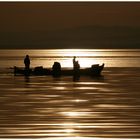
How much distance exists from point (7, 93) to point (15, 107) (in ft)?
12.3

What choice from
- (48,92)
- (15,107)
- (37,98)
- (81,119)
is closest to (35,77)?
(48,92)

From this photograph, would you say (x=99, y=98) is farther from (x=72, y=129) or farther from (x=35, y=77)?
(x=35, y=77)

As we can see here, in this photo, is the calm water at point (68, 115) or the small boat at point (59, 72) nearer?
the calm water at point (68, 115)

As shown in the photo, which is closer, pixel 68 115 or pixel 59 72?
pixel 68 115

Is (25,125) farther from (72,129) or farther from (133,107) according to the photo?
(133,107)

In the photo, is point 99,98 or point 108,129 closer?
point 108,129

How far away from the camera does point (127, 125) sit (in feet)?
26.5

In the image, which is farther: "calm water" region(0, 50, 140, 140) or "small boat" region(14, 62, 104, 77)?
"small boat" region(14, 62, 104, 77)

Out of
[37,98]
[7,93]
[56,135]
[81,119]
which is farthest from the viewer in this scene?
[7,93]

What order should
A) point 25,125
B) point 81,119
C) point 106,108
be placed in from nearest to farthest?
1. point 25,125
2. point 81,119
3. point 106,108

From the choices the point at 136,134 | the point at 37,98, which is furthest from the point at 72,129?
the point at 37,98

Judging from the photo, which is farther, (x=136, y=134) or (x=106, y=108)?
(x=106, y=108)

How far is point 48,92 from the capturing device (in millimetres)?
15406

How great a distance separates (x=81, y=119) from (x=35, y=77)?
14529 mm
